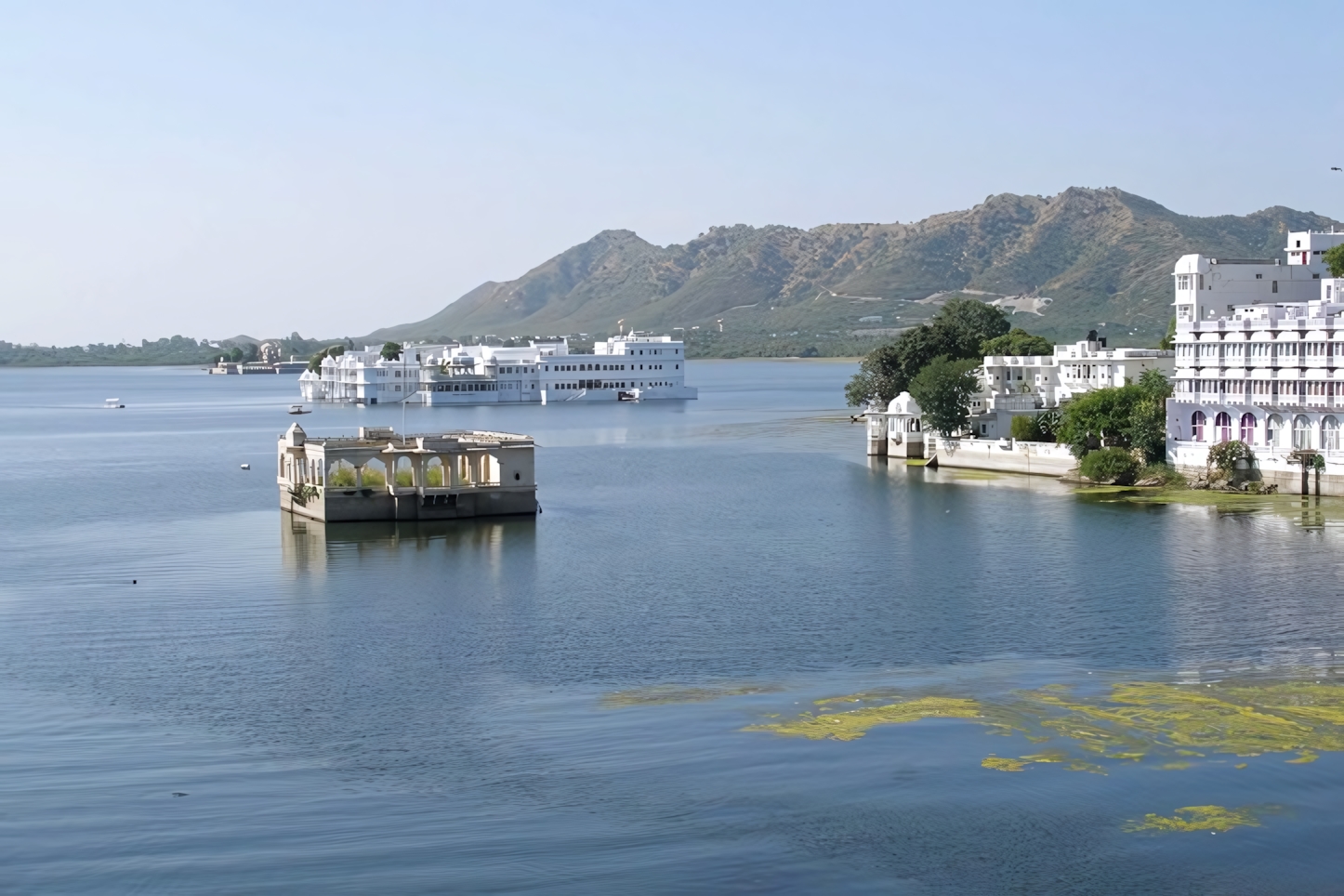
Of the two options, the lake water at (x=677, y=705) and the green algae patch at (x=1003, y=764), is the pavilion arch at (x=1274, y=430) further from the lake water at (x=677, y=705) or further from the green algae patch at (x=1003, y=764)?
the green algae patch at (x=1003, y=764)

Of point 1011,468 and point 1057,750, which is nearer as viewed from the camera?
point 1057,750

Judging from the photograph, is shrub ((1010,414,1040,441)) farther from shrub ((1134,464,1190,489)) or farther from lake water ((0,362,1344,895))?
lake water ((0,362,1344,895))

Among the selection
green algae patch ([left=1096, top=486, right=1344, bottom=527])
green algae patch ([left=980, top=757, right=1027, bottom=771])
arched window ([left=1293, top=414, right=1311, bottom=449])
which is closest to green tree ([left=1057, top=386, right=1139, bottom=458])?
green algae patch ([left=1096, top=486, right=1344, bottom=527])

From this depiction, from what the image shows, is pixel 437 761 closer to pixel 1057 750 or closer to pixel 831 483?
pixel 1057 750

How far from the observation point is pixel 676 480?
68.4 m

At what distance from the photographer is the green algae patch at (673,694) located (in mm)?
27578

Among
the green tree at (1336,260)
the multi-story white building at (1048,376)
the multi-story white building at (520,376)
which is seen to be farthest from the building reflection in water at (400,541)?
Result: the multi-story white building at (520,376)

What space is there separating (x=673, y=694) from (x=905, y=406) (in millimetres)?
49325

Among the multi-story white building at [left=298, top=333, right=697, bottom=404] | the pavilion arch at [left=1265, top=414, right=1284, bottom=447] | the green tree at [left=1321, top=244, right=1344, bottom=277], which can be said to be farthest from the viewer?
the multi-story white building at [left=298, top=333, right=697, bottom=404]

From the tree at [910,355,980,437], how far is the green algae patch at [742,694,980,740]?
46.5 meters

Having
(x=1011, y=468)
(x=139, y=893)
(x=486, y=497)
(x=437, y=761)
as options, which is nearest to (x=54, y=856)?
(x=139, y=893)

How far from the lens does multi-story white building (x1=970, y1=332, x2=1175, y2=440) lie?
73938 mm

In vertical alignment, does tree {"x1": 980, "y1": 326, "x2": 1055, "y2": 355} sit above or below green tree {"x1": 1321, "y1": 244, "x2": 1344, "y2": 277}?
below

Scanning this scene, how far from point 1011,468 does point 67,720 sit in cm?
4756
